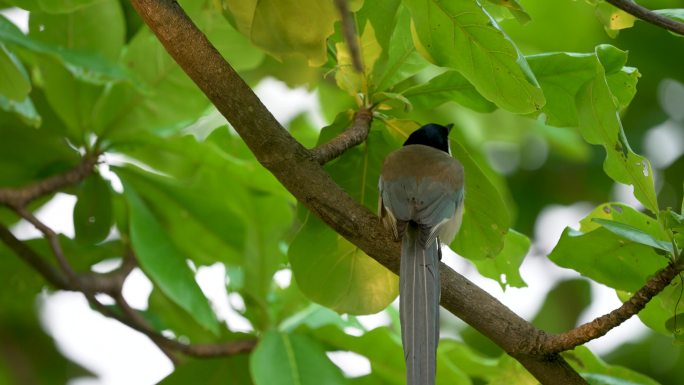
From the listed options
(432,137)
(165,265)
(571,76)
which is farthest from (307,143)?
(571,76)

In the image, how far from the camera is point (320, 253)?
2377mm

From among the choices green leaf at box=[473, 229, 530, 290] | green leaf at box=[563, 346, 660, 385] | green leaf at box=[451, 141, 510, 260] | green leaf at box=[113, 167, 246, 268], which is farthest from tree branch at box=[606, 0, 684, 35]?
green leaf at box=[113, 167, 246, 268]

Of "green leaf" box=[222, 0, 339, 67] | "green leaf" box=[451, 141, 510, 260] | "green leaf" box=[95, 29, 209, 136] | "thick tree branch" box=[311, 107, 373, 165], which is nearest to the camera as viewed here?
"thick tree branch" box=[311, 107, 373, 165]

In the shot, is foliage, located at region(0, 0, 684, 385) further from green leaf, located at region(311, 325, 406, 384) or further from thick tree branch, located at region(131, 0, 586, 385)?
thick tree branch, located at region(131, 0, 586, 385)

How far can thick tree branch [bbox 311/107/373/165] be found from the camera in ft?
6.72

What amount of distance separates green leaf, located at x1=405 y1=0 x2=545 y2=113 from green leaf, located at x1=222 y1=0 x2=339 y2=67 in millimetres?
207

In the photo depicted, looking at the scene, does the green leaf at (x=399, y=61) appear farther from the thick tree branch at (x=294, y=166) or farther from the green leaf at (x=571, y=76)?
the thick tree branch at (x=294, y=166)

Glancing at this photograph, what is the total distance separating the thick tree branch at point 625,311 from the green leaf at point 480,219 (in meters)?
0.42

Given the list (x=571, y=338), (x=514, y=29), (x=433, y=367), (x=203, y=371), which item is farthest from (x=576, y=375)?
(x=514, y=29)

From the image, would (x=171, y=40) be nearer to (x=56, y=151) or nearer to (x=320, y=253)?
(x=320, y=253)

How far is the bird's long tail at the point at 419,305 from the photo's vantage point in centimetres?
191

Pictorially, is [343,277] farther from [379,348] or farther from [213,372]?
[213,372]

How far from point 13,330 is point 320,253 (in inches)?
89.6

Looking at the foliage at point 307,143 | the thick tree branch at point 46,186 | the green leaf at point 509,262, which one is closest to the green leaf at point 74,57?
the foliage at point 307,143
